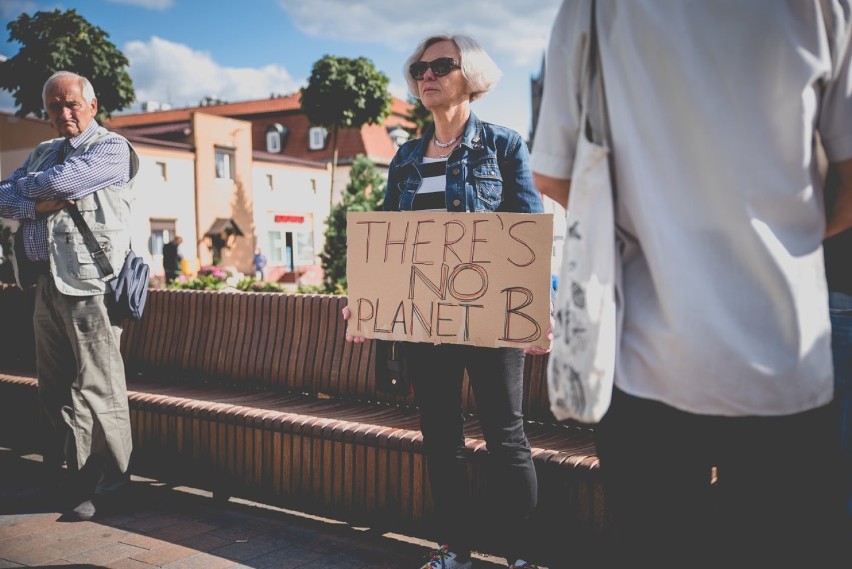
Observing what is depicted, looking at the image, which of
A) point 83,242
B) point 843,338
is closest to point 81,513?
point 83,242

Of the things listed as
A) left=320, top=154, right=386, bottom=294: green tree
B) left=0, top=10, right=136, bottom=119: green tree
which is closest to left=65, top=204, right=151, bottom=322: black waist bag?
left=320, top=154, right=386, bottom=294: green tree

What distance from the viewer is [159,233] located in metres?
29.7

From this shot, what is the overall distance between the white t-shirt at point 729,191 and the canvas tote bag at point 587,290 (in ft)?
0.18

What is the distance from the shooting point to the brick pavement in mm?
3061

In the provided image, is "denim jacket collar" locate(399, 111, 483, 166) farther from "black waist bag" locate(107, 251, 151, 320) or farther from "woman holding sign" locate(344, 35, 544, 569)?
"black waist bag" locate(107, 251, 151, 320)

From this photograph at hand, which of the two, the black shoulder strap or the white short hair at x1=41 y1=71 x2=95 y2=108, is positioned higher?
the white short hair at x1=41 y1=71 x2=95 y2=108

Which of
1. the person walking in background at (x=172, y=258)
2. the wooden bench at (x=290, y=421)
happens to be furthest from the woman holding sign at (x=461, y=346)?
the person walking in background at (x=172, y=258)

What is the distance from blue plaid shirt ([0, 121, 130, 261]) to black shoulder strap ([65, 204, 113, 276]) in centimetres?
9

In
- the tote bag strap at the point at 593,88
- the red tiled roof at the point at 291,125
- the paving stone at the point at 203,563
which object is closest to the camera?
the tote bag strap at the point at 593,88

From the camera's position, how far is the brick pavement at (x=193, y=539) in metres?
3.06

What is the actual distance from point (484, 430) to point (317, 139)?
45.7 m

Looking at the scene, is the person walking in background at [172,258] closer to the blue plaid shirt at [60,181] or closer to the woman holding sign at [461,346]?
the blue plaid shirt at [60,181]

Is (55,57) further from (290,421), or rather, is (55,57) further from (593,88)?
(593,88)

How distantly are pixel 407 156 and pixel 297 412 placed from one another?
1.57 m
